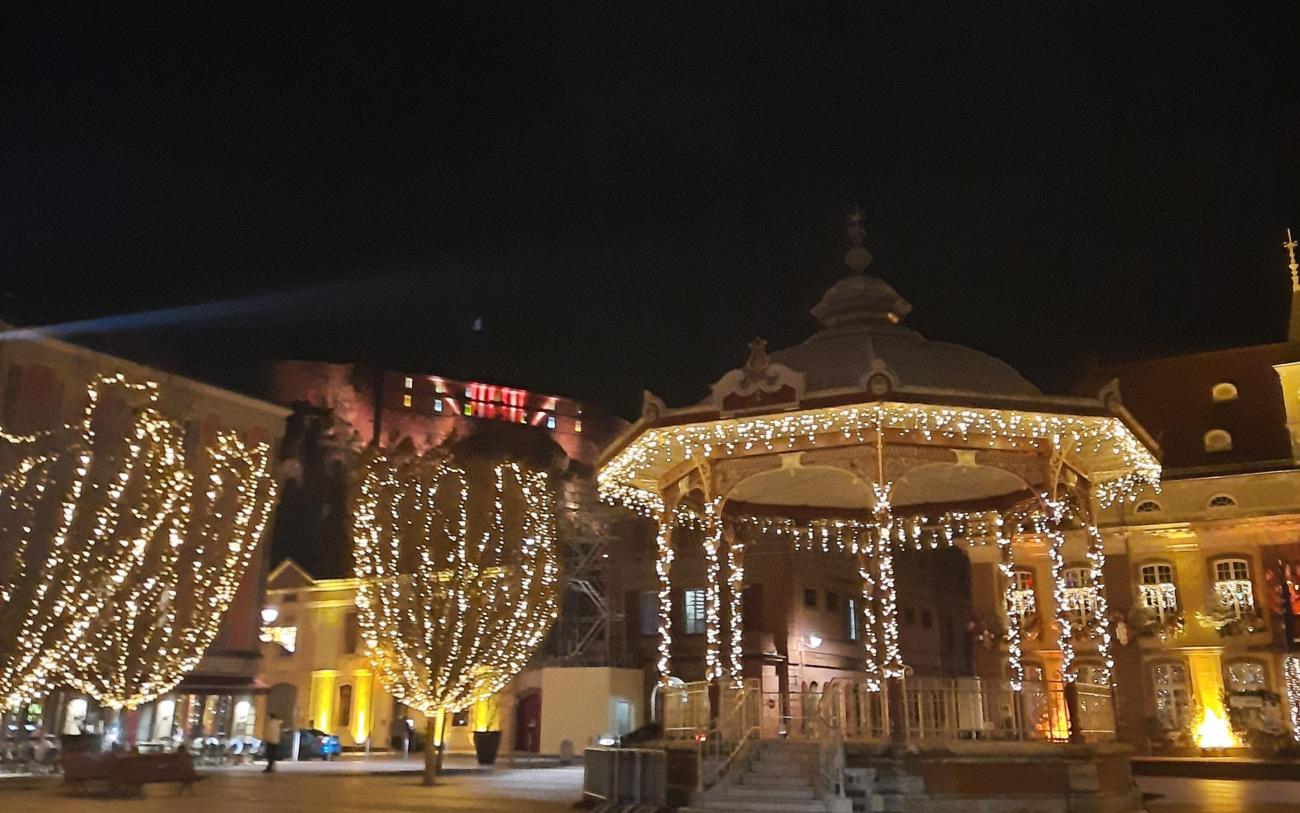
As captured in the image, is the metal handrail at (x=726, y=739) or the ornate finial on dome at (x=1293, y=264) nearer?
the metal handrail at (x=726, y=739)

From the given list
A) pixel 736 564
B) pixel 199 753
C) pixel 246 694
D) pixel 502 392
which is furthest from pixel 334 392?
pixel 736 564

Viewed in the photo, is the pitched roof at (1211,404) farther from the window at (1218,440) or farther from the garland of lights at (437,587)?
the garland of lights at (437,587)

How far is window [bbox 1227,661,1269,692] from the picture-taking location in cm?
3412

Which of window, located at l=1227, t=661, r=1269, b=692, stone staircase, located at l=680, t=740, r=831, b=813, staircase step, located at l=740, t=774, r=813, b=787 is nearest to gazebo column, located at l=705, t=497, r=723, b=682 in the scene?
stone staircase, located at l=680, t=740, r=831, b=813

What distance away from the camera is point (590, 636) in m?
45.1

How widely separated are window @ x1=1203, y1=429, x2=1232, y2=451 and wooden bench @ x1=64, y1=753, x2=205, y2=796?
33603mm

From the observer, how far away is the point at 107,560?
80.8ft

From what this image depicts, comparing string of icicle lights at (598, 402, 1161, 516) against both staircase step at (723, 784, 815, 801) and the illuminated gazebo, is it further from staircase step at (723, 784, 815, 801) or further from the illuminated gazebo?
staircase step at (723, 784, 815, 801)

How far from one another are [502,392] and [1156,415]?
185 ft

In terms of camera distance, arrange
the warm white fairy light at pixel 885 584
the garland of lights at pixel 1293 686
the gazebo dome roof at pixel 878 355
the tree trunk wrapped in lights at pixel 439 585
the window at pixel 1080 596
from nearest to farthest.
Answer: the warm white fairy light at pixel 885 584 → the gazebo dome roof at pixel 878 355 → the tree trunk wrapped in lights at pixel 439 585 → the garland of lights at pixel 1293 686 → the window at pixel 1080 596

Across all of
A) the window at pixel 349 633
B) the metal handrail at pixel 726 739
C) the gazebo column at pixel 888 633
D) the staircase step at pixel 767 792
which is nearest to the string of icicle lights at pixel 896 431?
the gazebo column at pixel 888 633

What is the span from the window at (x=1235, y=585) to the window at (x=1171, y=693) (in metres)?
2.63

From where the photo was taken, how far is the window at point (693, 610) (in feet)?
140

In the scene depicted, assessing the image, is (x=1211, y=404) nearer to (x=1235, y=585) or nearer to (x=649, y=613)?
(x=1235, y=585)
